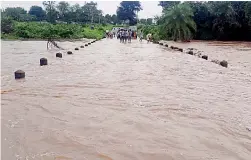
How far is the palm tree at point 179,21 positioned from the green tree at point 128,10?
66860mm

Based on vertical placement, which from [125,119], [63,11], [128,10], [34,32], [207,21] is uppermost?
[128,10]

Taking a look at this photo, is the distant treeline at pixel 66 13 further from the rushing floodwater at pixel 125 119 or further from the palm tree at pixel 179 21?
the rushing floodwater at pixel 125 119

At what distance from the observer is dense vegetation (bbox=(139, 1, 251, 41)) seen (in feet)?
123

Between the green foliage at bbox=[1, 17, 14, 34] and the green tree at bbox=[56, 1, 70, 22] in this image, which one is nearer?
the green foliage at bbox=[1, 17, 14, 34]

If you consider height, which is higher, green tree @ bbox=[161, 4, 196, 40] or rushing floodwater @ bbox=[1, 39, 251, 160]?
green tree @ bbox=[161, 4, 196, 40]

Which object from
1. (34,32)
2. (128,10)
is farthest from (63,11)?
(128,10)

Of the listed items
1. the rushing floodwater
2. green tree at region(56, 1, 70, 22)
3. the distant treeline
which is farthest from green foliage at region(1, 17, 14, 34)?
the rushing floodwater

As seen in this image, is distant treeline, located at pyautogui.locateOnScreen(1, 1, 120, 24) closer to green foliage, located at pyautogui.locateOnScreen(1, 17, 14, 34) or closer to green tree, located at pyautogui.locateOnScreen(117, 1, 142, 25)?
green tree, located at pyautogui.locateOnScreen(117, 1, 142, 25)

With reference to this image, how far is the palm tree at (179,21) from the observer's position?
1462 inches

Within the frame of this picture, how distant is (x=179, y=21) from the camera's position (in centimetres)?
3725

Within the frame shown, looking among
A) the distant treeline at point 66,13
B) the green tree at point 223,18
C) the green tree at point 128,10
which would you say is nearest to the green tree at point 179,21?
the green tree at point 223,18

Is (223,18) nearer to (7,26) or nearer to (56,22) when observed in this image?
(7,26)

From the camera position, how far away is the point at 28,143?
15.5ft

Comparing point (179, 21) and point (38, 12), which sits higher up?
point (38, 12)
